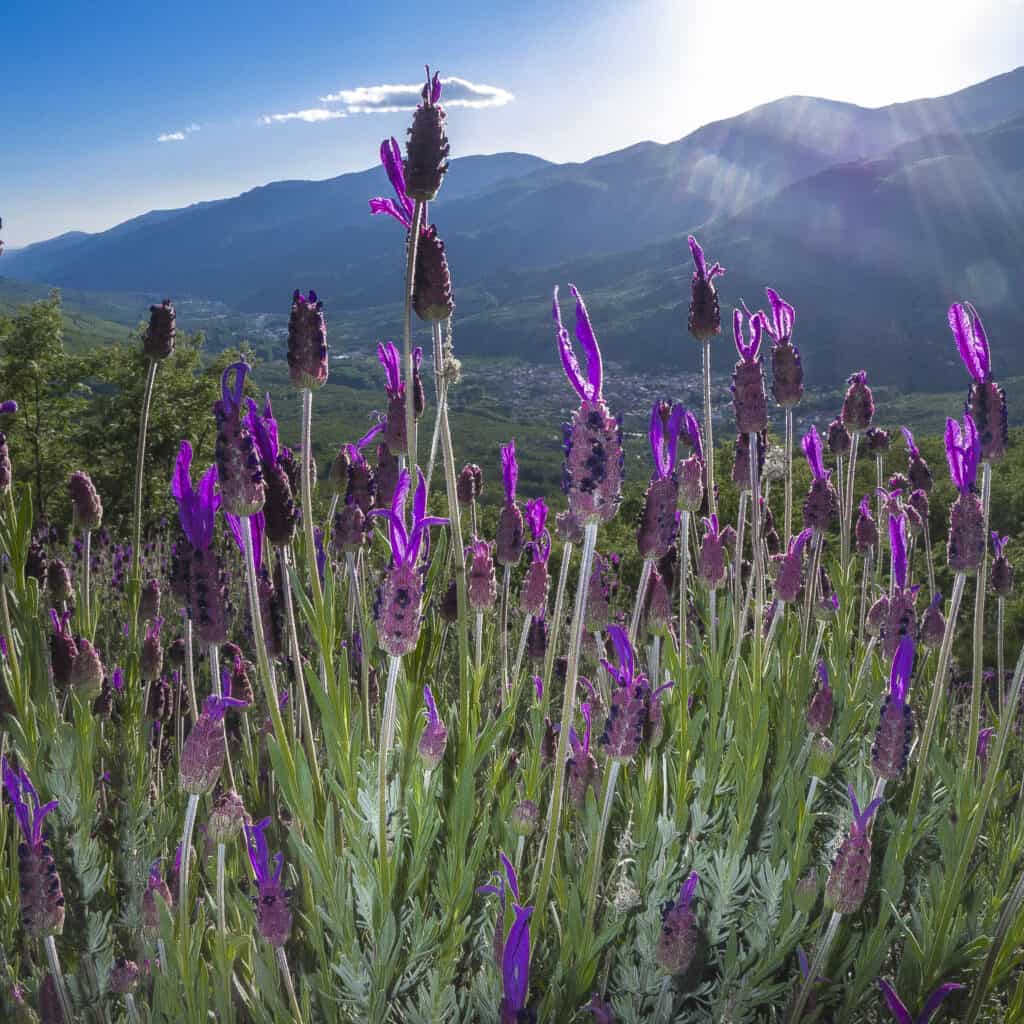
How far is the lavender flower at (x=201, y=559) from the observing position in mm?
1500

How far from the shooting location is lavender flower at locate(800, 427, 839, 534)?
2816 mm

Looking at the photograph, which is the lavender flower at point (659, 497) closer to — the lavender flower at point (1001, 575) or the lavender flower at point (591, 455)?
the lavender flower at point (591, 455)

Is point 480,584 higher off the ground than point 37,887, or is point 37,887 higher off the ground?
point 480,584

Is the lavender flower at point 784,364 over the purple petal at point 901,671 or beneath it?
over

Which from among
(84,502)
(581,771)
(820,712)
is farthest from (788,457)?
(84,502)

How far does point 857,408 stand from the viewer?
313 centimetres

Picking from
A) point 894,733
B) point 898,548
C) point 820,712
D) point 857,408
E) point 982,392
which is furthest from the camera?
point 857,408

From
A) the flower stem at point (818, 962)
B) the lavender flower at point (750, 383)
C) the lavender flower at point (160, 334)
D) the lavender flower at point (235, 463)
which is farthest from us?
the lavender flower at point (160, 334)

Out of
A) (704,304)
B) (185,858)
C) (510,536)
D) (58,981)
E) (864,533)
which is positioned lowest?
(58,981)

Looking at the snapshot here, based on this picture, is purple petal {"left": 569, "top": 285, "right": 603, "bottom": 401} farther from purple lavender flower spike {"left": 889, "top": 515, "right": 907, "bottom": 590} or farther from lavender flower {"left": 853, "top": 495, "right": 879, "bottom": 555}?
lavender flower {"left": 853, "top": 495, "right": 879, "bottom": 555}

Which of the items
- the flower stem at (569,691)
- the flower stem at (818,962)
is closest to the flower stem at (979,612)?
the flower stem at (818,962)

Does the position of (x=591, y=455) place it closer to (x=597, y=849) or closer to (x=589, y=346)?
(x=589, y=346)

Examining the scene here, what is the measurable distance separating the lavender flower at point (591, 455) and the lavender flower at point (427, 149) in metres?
0.58

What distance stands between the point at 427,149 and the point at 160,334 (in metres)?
1.32
